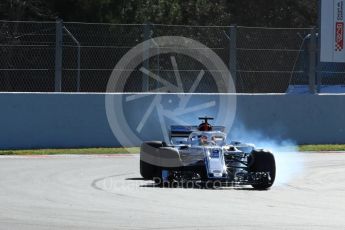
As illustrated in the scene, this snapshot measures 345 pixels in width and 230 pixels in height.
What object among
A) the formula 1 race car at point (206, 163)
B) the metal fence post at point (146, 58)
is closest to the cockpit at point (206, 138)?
the formula 1 race car at point (206, 163)

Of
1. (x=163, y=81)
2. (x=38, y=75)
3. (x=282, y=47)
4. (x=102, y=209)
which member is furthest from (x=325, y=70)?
(x=102, y=209)

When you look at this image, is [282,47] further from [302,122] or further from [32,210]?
[32,210]

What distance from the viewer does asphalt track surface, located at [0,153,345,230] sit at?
34.0 ft

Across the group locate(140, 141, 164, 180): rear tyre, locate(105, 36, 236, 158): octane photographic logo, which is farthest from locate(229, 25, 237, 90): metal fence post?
locate(140, 141, 164, 180): rear tyre

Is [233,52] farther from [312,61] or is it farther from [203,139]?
[203,139]

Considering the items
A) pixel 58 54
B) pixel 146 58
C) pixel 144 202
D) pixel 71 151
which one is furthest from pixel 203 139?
pixel 146 58

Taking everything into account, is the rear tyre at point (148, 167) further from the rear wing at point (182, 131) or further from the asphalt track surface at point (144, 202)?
the rear wing at point (182, 131)

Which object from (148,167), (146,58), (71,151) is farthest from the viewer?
(146,58)

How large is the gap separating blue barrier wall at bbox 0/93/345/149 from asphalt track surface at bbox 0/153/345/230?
463 cm

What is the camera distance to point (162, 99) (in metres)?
24.1

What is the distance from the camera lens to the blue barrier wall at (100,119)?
73.9 feet

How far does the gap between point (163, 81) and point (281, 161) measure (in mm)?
5208

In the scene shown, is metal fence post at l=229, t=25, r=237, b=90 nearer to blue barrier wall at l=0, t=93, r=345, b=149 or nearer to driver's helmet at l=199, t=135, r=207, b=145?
blue barrier wall at l=0, t=93, r=345, b=149

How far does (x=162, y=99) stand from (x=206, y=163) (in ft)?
30.5
